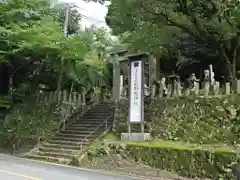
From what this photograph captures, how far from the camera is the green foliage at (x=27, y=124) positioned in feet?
58.3

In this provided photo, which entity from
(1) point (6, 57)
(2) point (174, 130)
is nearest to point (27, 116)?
(1) point (6, 57)

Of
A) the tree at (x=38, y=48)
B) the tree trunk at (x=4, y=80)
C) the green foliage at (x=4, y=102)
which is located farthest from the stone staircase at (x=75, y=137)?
the tree trunk at (x=4, y=80)

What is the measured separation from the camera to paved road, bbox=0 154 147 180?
1040cm

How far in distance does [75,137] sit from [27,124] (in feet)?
12.7

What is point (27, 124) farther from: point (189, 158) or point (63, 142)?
point (189, 158)

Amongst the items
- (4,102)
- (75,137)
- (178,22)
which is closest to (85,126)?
(75,137)

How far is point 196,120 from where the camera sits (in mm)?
13469

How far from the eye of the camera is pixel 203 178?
10.5 meters

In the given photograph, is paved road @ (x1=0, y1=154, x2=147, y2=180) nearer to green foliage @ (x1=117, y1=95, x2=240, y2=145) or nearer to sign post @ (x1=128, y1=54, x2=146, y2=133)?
sign post @ (x1=128, y1=54, x2=146, y2=133)

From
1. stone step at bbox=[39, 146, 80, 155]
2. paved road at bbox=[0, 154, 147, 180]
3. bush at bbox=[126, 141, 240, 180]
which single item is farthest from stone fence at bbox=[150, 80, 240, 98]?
paved road at bbox=[0, 154, 147, 180]

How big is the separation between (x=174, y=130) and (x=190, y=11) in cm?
499

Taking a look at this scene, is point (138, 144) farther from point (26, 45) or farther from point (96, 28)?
point (96, 28)

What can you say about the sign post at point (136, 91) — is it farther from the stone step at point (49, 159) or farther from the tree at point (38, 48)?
the tree at point (38, 48)

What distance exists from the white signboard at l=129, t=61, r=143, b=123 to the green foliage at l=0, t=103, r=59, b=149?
532 centimetres
